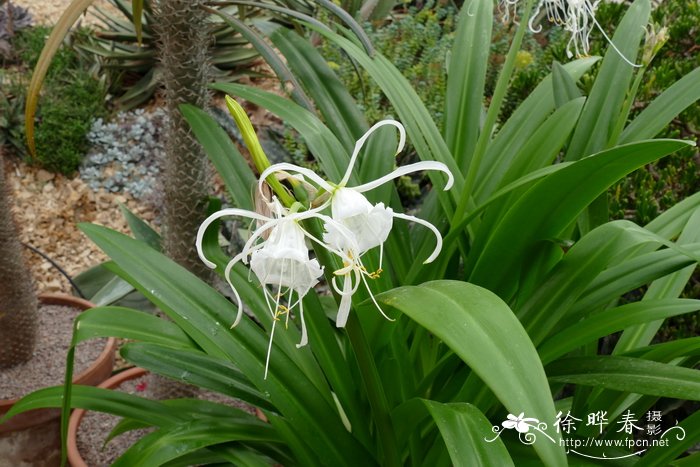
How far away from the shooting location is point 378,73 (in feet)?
4.98

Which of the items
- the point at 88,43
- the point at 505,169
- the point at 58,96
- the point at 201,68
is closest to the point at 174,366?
the point at 201,68

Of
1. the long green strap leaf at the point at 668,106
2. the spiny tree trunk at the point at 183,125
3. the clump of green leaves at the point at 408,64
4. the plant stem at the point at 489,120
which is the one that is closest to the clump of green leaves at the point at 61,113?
the clump of green leaves at the point at 408,64

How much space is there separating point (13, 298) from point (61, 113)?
145cm

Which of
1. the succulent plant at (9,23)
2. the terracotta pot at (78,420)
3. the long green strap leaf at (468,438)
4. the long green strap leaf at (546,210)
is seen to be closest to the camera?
the long green strap leaf at (468,438)

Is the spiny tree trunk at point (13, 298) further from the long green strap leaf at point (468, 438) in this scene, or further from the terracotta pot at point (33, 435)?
the long green strap leaf at point (468, 438)

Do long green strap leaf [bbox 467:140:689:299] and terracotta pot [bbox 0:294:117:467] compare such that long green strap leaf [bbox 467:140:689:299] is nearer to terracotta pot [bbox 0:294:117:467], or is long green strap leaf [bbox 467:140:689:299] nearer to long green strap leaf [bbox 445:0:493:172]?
long green strap leaf [bbox 445:0:493:172]

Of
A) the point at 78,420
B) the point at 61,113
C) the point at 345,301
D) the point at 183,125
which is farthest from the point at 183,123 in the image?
the point at 61,113

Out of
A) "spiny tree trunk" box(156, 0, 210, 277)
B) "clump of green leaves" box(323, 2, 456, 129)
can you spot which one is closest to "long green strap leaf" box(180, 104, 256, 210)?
"spiny tree trunk" box(156, 0, 210, 277)

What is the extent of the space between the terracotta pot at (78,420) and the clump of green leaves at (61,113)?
144 centimetres

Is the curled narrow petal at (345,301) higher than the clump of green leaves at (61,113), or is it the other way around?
the curled narrow petal at (345,301)

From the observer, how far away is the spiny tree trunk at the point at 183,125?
1.51m

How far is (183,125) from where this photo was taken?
5.28 feet

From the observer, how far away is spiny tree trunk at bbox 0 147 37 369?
186 cm

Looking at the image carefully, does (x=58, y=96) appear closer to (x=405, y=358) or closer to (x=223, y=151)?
(x=223, y=151)
